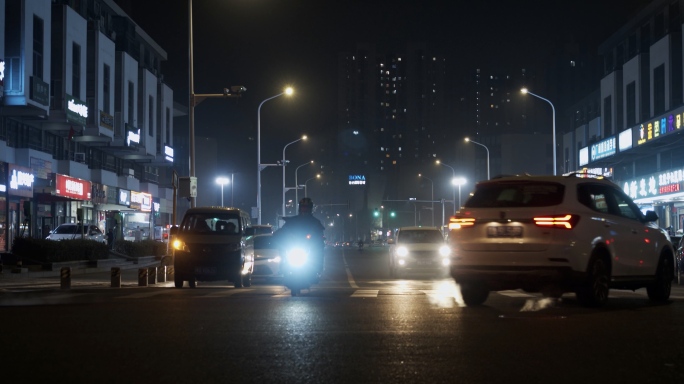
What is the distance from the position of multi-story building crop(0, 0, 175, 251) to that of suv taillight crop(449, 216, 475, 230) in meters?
28.8

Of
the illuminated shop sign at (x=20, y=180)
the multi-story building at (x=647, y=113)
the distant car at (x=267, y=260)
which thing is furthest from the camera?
the multi-story building at (x=647, y=113)

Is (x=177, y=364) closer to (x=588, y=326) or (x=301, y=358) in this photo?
(x=301, y=358)

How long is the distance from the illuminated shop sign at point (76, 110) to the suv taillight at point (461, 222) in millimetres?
43322

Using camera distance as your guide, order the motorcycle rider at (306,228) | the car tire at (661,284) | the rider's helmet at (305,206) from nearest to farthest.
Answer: the car tire at (661,284)
the motorcycle rider at (306,228)
the rider's helmet at (305,206)

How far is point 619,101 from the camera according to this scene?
74.8 meters

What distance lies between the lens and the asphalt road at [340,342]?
7223 mm

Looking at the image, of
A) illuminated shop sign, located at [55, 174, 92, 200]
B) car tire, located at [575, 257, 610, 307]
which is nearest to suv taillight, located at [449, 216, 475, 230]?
car tire, located at [575, 257, 610, 307]

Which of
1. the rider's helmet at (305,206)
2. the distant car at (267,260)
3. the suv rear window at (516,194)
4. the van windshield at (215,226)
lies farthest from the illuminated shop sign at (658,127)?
the suv rear window at (516,194)

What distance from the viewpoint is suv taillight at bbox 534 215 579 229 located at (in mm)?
12594

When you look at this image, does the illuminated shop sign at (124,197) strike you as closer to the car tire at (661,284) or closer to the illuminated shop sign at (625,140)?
the illuminated shop sign at (625,140)

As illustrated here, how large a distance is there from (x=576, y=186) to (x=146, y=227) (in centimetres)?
7821

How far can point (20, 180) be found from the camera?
46875 mm

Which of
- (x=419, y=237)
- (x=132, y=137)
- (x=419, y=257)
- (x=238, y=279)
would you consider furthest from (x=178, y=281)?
(x=132, y=137)

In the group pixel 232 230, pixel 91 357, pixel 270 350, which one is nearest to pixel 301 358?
pixel 270 350
